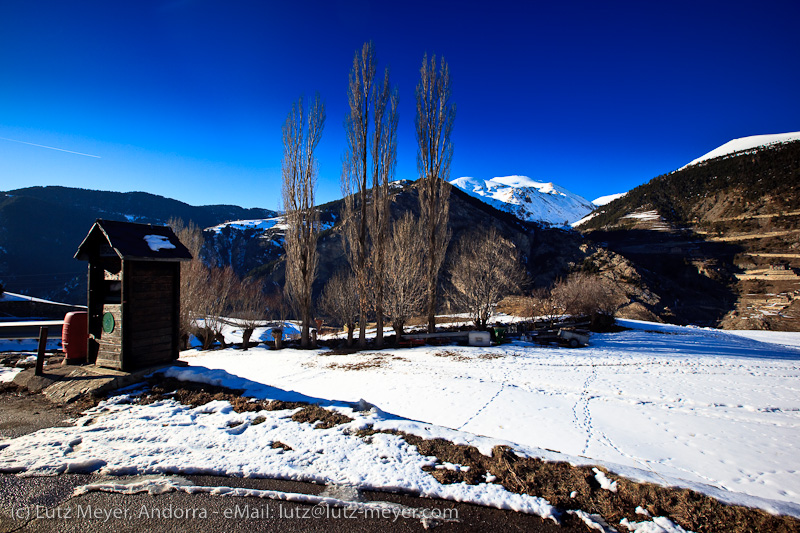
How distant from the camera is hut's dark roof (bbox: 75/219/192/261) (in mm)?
7090

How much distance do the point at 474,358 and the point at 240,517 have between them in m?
10.3

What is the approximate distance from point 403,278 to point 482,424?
10.1 meters

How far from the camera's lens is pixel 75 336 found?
25.0 feet

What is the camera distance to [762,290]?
46.4 metres

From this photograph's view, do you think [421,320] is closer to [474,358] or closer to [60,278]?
[474,358]

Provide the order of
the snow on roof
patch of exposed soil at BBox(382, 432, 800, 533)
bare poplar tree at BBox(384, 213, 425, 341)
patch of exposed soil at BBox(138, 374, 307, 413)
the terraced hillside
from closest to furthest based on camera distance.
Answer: patch of exposed soil at BBox(382, 432, 800, 533) → patch of exposed soil at BBox(138, 374, 307, 413) → the snow on roof → bare poplar tree at BBox(384, 213, 425, 341) → the terraced hillside

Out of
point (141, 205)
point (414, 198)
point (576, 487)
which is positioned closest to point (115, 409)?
point (576, 487)

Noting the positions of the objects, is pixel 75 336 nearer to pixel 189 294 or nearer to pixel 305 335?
pixel 305 335

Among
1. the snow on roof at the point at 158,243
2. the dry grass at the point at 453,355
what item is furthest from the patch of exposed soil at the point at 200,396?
the dry grass at the point at 453,355

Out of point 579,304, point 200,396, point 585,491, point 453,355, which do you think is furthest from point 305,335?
point 579,304

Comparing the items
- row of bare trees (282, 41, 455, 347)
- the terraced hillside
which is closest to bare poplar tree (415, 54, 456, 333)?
row of bare trees (282, 41, 455, 347)

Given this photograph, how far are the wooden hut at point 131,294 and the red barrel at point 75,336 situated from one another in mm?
284

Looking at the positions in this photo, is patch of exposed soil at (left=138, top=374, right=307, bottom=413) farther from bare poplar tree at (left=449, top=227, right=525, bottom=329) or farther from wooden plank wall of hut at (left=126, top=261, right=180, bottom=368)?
bare poplar tree at (left=449, top=227, right=525, bottom=329)

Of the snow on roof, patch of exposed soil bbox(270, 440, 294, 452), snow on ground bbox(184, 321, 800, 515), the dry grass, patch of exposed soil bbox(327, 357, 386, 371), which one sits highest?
the snow on roof
